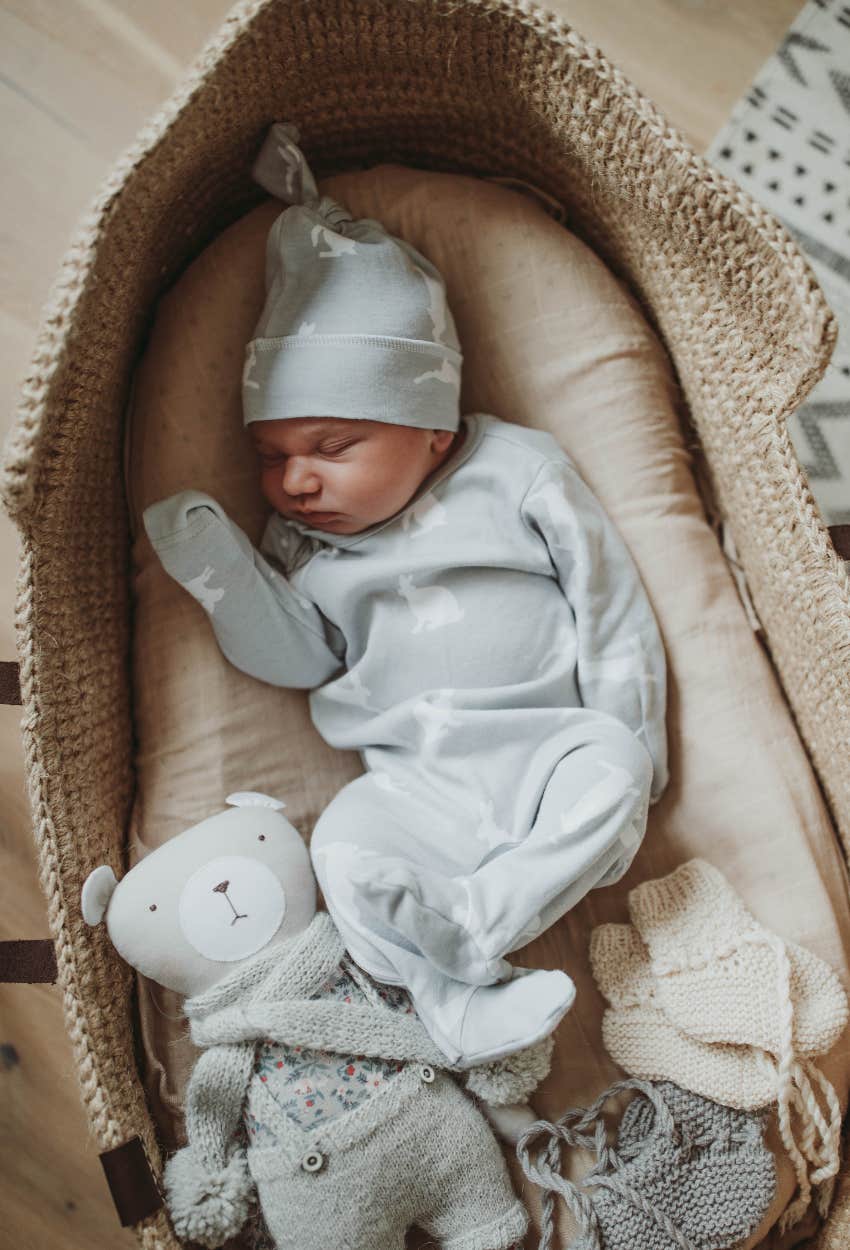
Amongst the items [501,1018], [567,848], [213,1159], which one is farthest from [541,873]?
[213,1159]

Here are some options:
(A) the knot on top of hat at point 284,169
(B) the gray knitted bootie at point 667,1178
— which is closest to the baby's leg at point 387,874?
(B) the gray knitted bootie at point 667,1178

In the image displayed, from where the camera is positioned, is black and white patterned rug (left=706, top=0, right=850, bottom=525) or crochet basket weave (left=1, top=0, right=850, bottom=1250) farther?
black and white patterned rug (left=706, top=0, right=850, bottom=525)

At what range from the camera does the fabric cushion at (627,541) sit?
995 millimetres

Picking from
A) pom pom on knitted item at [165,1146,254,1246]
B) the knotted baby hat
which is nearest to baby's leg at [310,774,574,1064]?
pom pom on knitted item at [165,1146,254,1246]

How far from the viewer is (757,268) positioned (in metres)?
0.92

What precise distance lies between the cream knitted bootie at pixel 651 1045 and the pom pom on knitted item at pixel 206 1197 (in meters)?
0.38

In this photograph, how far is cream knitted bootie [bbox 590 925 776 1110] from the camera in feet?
2.95

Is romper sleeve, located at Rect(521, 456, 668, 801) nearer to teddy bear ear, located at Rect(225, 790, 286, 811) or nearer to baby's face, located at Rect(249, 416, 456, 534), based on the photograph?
baby's face, located at Rect(249, 416, 456, 534)

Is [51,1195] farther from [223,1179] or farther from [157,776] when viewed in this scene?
[157,776]

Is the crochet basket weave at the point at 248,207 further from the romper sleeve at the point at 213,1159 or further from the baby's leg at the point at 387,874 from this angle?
the baby's leg at the point at 387,874

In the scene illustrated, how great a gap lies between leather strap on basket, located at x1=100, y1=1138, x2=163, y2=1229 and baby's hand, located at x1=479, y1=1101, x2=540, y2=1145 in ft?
1.06

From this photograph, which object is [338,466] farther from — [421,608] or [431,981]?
Answer: [431,981]

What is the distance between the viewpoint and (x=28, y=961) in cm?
90

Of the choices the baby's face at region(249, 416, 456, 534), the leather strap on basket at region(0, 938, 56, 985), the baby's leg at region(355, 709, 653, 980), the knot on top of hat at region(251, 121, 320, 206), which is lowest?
the leather strap on basket at region(0, 938, 56, 985)
